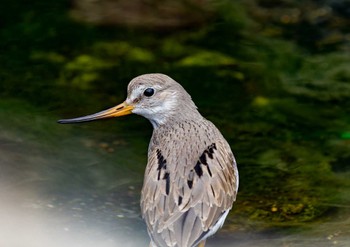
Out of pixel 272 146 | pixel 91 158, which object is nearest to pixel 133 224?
pixel 91 158

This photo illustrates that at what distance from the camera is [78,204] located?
371 inches

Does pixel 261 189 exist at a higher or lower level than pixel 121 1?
lower

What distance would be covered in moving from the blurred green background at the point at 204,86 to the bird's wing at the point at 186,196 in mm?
967

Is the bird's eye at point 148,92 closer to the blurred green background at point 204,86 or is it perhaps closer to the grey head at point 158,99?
the grey head at point 158,99

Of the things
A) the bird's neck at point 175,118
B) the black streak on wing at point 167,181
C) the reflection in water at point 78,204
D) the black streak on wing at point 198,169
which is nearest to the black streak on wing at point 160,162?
the black streak on wing at point 167,181

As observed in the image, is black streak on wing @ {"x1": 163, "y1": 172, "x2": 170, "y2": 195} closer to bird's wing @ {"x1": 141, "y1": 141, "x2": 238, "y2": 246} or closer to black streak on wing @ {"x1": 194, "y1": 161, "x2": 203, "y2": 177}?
bird's wing @ {"x1": 141, "y1": 141, "x2": 238, "y2": 246}

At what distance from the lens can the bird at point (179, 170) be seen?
7.85m

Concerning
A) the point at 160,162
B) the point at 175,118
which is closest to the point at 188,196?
the point at 160,162

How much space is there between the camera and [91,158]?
10273mm

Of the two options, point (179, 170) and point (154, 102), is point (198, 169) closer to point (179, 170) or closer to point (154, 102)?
point (179, 170)

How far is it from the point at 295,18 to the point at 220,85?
2254 millimetres

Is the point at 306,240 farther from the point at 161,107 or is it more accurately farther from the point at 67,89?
the point at 67,89

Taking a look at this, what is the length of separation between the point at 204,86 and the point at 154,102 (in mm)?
2783

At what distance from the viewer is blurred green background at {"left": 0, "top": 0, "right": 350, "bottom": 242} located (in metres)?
9.92
